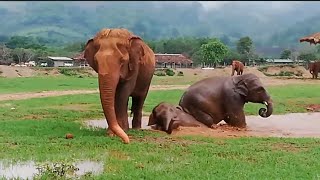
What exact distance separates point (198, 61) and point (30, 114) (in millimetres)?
84855

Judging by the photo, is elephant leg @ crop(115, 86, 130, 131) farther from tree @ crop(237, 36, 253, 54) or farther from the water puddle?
tree @ crop(237, 36, 253, 54)

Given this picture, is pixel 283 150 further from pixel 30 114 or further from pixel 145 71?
pixel 30 114

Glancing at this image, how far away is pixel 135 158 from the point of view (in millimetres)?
9961

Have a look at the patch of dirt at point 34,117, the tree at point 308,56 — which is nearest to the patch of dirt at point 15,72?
the patch of dirt at point 34,117

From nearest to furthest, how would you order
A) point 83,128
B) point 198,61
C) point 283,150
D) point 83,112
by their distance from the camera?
1. point 283,150
2. point 83,128
3. point 83,112
4. point 198,61

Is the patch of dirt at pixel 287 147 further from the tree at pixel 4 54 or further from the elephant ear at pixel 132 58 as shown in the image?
the tree at pixel 4 54

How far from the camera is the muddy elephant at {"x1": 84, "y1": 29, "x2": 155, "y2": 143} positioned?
12289 mm

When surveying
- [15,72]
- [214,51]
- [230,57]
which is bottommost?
[15,72]

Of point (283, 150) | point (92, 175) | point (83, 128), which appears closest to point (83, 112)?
point (83, 128)

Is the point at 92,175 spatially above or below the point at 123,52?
below

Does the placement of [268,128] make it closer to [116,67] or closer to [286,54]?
[116,67]

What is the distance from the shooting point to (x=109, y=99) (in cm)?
1226

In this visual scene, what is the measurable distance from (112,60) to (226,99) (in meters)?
4.22

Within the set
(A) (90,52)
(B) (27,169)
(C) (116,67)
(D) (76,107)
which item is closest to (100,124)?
(A) (90,52)
